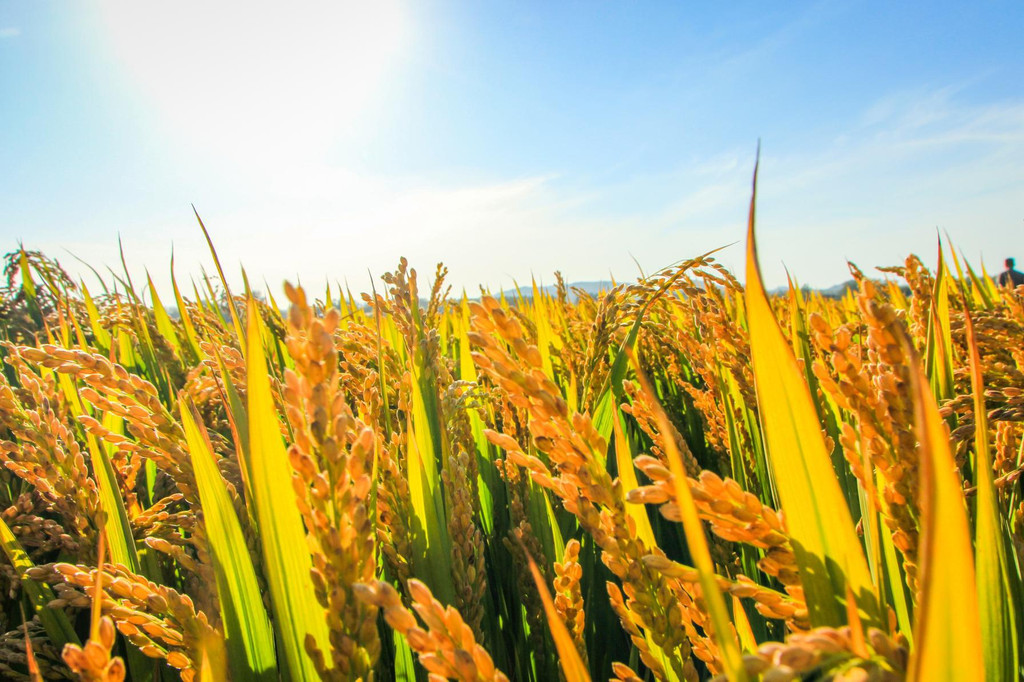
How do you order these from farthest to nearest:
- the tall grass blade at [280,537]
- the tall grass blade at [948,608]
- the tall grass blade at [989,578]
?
the tall grass blade at [280,537], the tall grass blade at [989,578], the tall grass blade at [948,608]

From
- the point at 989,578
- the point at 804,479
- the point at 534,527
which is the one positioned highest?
the point at 804,479

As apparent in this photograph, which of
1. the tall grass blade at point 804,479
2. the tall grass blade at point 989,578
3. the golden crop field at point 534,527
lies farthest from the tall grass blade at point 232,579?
the tall grass blade at point 989,578

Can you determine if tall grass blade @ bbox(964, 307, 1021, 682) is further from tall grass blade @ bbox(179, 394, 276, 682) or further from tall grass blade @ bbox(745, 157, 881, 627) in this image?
tall grass blade @ bbox(179, 394, 276, 682)

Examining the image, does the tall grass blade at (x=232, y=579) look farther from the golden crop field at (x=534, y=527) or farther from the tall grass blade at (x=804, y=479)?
the tall grass blade at (x=804, y=479)

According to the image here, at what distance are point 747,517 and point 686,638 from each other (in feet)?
1.12

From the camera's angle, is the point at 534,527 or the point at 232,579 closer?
the point at 232,579

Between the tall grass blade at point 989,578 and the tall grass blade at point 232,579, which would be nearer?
the tall grass blade at point 989,578

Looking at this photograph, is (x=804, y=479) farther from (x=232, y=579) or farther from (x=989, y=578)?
(x=232, y=579)

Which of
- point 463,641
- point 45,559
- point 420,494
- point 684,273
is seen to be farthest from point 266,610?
point 684,273

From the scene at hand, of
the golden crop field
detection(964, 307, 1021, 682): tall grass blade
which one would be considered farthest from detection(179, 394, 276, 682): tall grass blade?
detection(964, 307, 1021, 682): tall grass blade

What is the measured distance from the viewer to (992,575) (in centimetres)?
59

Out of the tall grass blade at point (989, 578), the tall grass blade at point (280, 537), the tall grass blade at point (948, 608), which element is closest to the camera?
the tall grass blade at point (948, 608)

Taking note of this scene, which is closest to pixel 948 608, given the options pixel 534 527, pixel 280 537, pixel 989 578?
pixel 989 578

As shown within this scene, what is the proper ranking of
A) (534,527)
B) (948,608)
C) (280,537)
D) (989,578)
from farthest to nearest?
(534,527) < (280,537) < (989,578) < (948,608)
